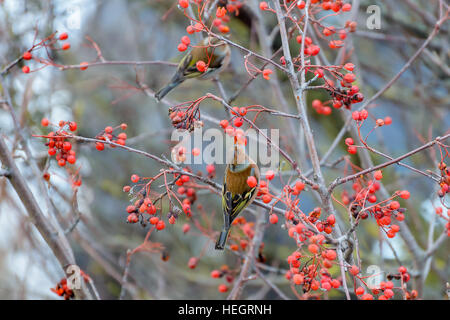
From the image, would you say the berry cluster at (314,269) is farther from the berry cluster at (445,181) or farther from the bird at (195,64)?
the bird at (195,64)

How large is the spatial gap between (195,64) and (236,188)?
29.7 inches

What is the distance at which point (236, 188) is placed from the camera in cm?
195

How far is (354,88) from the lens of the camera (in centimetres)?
172

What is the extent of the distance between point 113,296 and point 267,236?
1645 millimetres

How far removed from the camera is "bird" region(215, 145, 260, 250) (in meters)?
1.93

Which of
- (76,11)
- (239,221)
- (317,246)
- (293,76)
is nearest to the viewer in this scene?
(317,246)

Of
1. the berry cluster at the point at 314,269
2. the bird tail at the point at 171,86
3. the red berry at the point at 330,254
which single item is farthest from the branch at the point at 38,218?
the red berry at the point at 330,254

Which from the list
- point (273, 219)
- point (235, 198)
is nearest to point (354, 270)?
point (273, 219)

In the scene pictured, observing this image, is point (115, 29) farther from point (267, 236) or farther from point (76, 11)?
point (267, 236)

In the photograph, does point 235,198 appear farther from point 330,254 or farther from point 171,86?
point 171,86

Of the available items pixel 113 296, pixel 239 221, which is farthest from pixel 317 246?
pixel 113 296

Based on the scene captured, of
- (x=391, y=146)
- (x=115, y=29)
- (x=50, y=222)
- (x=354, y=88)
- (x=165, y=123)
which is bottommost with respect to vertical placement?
(x=50, y=222)

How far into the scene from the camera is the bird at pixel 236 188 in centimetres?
193

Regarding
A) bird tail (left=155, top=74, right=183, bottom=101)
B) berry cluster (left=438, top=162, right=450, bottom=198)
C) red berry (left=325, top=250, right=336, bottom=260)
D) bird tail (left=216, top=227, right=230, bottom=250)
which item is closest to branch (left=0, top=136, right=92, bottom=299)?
bird tail (left=216, top=227, right=230, bottom=250)
